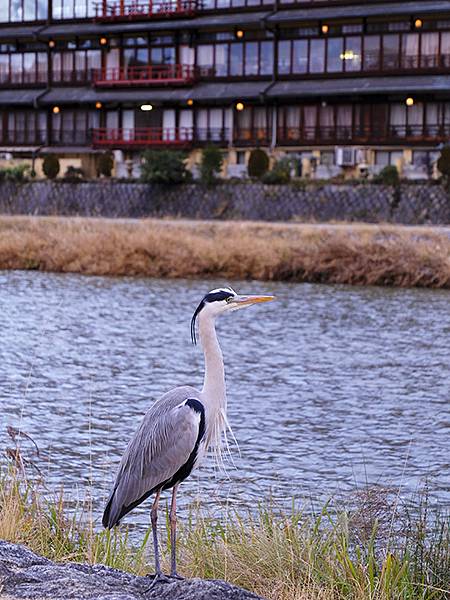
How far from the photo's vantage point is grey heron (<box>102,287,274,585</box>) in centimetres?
639

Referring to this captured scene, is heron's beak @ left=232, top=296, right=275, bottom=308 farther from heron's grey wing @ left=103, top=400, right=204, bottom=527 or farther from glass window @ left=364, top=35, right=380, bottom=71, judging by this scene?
glass window @ left=364, top=35, right=380, bottom=71

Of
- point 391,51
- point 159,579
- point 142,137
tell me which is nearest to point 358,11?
point 391,51

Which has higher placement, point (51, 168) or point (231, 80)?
point (231, 80)

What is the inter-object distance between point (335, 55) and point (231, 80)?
489 cm

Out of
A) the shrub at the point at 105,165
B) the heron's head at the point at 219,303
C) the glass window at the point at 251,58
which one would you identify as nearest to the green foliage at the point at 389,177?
the shrub at the point at 105,165

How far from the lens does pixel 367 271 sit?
27.3 m

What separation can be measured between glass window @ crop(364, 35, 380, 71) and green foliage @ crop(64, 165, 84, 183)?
12232 millimetres

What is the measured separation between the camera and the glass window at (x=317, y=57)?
48219 mm

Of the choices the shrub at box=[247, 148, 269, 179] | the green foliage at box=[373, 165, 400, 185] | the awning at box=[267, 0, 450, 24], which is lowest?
the green foliage at box=[373, 165, 400, 185]

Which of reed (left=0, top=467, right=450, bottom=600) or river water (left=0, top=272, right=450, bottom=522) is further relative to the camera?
river water (left=0, top=272, right=450, bottom=522)

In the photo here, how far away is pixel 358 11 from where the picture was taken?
45906mm

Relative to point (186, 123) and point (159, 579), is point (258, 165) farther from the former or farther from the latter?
point (159, 579)

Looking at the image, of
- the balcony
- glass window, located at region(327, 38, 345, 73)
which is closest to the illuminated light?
glass window, located at region(327, 38, 345, 73)

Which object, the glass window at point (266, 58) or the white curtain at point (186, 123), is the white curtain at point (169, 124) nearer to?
the white curtain at point (186, 123)
